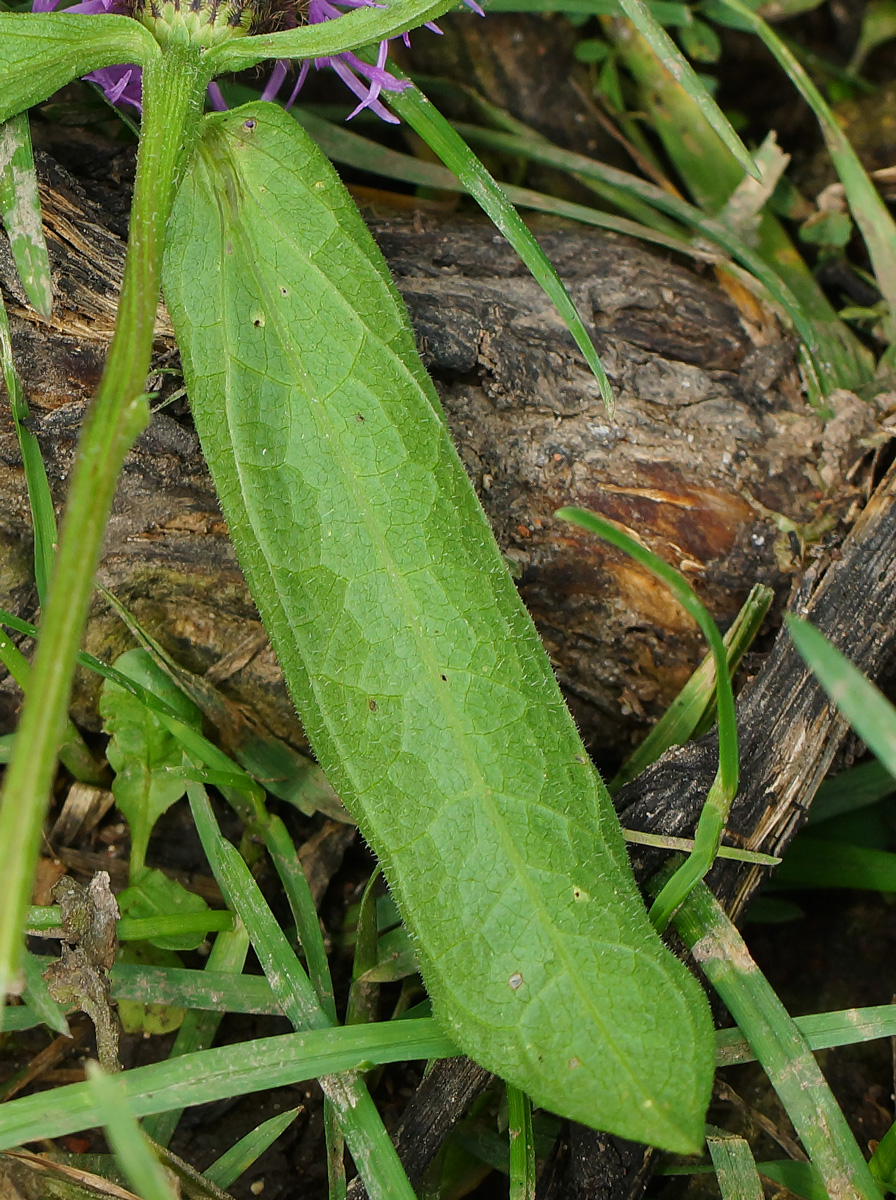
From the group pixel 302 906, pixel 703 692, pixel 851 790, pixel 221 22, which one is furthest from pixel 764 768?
pixel 221 22

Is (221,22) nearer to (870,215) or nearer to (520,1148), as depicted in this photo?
(870,215)

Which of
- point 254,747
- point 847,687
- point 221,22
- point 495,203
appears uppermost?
point 221,22

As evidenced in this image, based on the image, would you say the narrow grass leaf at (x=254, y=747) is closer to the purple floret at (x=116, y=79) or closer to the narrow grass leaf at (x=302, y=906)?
the narrow grass leaf at (x=302, y=906)

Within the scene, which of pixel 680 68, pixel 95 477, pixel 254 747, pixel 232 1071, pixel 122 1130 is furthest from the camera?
pixel 254 747

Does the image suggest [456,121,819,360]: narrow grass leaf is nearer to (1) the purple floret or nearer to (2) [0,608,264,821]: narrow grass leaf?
(1) the purple floret

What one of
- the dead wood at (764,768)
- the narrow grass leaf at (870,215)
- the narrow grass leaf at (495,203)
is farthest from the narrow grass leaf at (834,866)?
the narrow grass leaf at (870,215)

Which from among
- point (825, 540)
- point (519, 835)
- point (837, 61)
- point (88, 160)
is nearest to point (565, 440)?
point (825, 540)

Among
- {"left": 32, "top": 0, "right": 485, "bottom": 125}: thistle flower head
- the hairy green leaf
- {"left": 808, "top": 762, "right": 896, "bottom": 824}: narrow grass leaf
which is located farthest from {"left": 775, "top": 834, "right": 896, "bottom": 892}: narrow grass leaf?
the hairy green leaf
